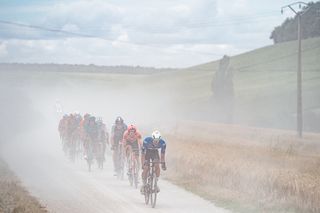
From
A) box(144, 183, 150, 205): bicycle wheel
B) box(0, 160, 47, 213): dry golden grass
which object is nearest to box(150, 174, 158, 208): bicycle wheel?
box(144, 183, 150, 205): bicycle wheel

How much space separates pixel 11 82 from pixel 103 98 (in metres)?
22.3

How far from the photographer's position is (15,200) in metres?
18.0

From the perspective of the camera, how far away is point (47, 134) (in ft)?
178

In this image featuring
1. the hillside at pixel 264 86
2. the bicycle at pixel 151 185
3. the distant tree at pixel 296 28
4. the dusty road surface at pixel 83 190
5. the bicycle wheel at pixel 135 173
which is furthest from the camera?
the distant tree at pixel 296 28

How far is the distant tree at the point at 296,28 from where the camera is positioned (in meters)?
119

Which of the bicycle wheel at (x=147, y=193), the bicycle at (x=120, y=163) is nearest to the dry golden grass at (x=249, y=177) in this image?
the bicycle at (x=120, y=163)

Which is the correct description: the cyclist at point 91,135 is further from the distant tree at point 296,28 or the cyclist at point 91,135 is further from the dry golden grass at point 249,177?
the distant tree at point 296,28

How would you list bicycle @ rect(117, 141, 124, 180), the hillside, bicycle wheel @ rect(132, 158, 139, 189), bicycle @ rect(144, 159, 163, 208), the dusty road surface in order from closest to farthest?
the dusty road surface, bicycle @ rect(144, 159, 163, 208), bicycle wheel @ rect(132, 158, 139, 189), bicycle @ rect(117, 141, 124, 180), the hillside

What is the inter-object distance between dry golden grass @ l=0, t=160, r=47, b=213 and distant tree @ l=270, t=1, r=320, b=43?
93.6m

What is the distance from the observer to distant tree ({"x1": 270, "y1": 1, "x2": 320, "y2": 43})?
119m

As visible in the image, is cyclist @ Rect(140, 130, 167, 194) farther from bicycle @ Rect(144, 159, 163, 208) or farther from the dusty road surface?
the dusty road surface

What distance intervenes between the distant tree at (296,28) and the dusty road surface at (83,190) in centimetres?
8460

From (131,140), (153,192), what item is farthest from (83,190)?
(153,192)

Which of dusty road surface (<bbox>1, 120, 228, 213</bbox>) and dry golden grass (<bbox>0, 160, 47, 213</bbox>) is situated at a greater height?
dry golden grass (<bbox>0, 160, 47, 213</bbox>)
